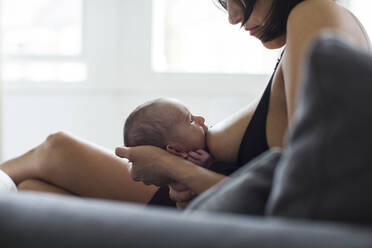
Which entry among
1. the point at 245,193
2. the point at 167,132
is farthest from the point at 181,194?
the point at 245,193

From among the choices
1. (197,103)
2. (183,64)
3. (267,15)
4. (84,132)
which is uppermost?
(267,15)

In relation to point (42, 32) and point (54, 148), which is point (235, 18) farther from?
point (42, 32)

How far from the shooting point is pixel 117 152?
1467 mm

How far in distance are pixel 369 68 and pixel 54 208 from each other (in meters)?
0.39

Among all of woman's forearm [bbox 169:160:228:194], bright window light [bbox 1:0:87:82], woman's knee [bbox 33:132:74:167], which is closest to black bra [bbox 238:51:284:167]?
woman's forearm [bbox 169:160:228:194]

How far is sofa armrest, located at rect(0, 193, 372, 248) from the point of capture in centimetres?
53

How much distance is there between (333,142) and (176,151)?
99cm

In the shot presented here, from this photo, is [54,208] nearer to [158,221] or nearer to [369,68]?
[158,221]

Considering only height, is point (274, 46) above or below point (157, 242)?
above

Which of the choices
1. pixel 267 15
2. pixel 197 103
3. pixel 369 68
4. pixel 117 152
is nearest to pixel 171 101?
pixel 117 152

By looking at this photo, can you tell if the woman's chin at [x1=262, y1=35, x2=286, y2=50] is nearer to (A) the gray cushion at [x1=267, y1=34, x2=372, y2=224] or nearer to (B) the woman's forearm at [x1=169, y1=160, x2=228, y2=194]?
(B) the woman's forearm at [x1=169, y1=160, x2=228, y2=194]

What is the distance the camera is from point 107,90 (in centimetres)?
373

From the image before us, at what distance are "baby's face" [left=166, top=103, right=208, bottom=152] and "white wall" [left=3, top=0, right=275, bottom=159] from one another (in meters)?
2.03

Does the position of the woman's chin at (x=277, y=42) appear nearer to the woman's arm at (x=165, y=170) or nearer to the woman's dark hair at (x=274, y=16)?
the woman's dark hair at (x=274, y=16)
